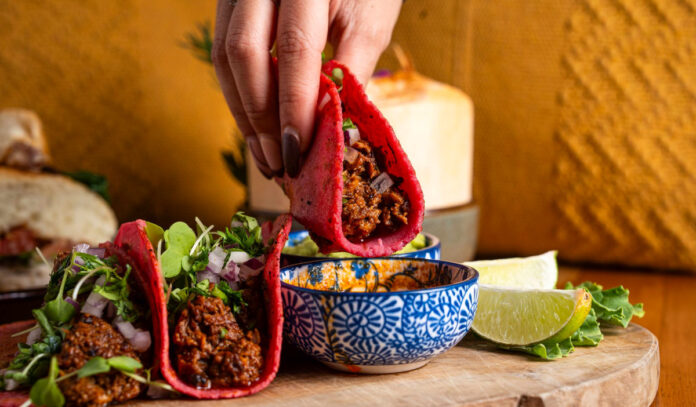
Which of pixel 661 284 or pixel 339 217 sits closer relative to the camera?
pixel 339 217

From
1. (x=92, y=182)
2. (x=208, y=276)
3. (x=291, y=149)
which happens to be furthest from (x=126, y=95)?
(x=208, y=276)

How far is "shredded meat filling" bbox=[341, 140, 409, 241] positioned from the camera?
4.47ft

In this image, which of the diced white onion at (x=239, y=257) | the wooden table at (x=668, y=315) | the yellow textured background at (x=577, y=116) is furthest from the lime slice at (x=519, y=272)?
the yellow textured background at (x=577, y=116)

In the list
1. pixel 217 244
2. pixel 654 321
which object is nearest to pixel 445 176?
pixel 654 321

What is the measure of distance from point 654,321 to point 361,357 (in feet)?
4.10

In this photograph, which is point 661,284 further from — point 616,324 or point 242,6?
point 242,6

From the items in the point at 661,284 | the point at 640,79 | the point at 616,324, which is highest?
the point at 640,79

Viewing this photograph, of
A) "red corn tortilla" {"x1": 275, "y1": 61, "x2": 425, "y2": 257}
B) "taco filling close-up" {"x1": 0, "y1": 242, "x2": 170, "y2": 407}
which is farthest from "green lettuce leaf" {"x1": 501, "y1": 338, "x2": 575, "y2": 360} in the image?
"taco filling close-up" {"x1": 0, "y1": 242, "x2": 170, "y2": 407}

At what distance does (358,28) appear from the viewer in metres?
1.73

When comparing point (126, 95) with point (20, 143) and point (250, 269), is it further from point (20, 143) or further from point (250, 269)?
point (250, 269)

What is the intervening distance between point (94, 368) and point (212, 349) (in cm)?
20

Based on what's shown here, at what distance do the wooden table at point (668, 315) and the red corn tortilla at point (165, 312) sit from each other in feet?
2.61

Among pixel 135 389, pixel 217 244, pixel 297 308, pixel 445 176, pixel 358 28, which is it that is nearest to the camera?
pixel 135 389

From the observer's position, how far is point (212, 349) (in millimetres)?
1217
